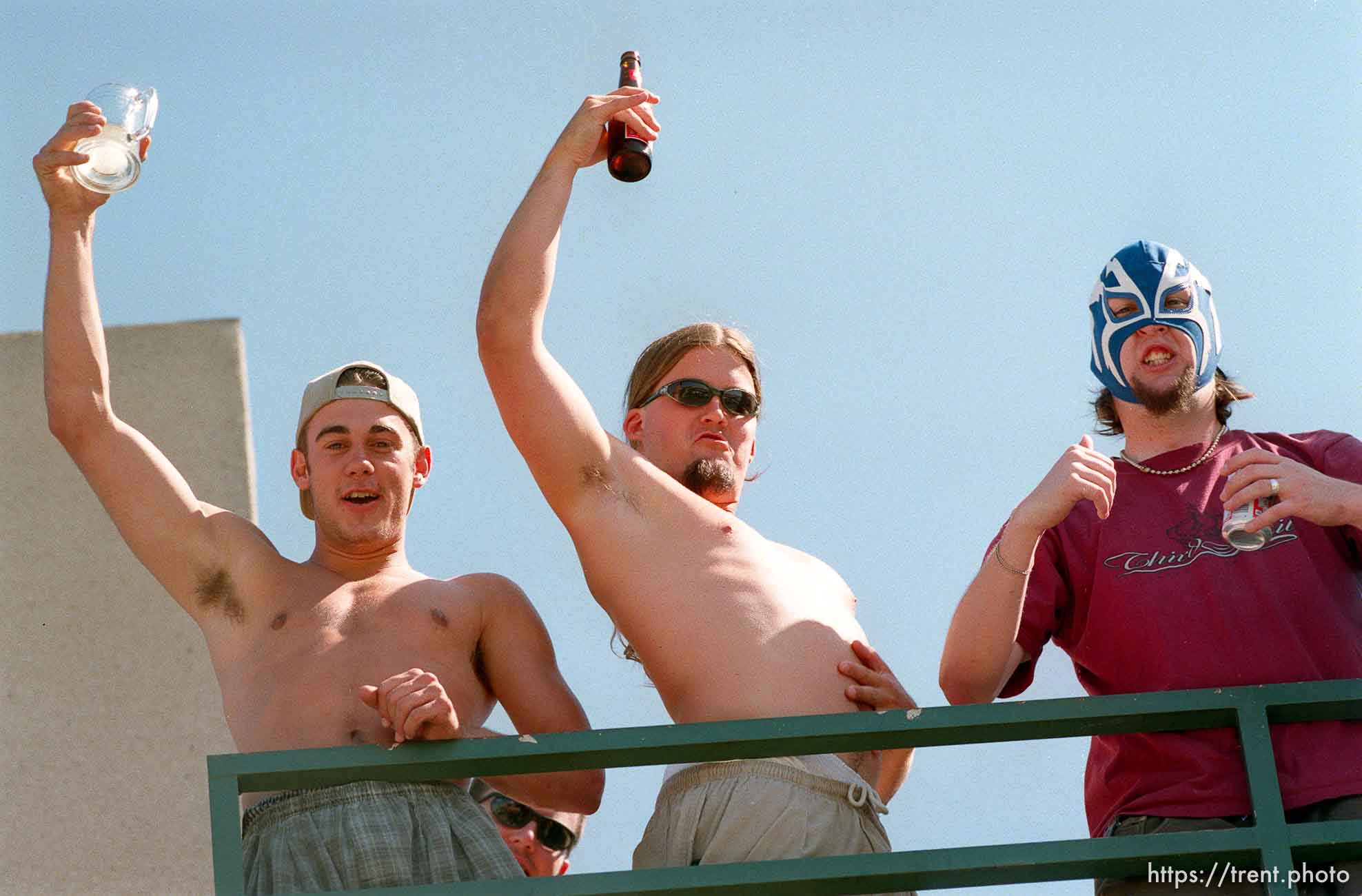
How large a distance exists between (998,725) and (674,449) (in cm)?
140

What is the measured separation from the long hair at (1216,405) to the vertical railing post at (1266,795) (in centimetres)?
115

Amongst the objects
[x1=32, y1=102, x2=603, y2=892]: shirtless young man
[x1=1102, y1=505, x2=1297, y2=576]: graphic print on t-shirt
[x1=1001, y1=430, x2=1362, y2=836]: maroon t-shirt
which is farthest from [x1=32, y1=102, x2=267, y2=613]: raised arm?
[x1=1102, y1=505, x2=1297, y2=576]: graphic print on t-shirt

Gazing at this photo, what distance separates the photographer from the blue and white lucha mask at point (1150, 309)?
4816mm

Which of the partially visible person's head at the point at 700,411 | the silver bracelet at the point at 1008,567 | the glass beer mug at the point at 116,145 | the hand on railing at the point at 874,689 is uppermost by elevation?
the glass beer mug at the point at 116,145

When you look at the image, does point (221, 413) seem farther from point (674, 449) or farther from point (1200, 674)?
point (1200, 674)

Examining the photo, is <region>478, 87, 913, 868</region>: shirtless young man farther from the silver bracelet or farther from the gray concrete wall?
the gray concrete wall

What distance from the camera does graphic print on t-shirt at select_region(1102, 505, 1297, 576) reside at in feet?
14.5

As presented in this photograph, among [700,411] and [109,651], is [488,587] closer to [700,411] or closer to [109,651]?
[700,411]

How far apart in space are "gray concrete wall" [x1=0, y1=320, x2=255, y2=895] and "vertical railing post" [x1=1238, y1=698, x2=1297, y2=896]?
3.90m

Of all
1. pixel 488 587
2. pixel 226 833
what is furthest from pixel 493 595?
pixel 226 833

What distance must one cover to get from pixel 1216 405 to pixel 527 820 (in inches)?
92.9

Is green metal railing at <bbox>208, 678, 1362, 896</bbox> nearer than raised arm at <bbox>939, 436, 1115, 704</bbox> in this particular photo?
Yes

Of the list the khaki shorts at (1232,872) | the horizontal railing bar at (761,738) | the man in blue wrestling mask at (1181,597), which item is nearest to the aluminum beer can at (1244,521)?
the man in blue wrestling mask at (1181,597)

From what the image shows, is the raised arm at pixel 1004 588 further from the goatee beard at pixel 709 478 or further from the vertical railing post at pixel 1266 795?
the goatee beard at pixel 709 478
